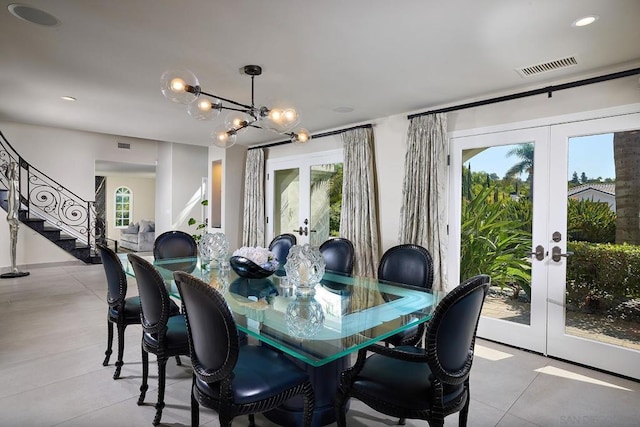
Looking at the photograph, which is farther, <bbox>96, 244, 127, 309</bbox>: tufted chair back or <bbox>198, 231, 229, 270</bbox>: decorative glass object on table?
<bbox>198, 231, 229, 270</bbox>: decorative glass object on table

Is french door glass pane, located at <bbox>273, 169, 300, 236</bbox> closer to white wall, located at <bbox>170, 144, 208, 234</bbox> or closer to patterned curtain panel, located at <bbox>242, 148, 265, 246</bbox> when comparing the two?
patterned curtain panel, located at <bbox>242, 148, 265, 246</bbox>

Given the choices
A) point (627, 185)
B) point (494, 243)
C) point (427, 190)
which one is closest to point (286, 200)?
point (427, 190)

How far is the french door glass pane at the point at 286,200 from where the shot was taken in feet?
20.0

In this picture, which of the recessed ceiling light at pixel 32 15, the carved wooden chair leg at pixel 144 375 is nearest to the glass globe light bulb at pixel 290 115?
the recessed ceiling light at pixel 32 15

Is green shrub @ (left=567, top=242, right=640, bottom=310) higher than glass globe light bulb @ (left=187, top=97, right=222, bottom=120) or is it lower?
lower

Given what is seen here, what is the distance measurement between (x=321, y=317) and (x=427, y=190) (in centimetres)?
252

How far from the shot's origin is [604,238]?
304cm

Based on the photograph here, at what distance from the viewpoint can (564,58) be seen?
2.80 m

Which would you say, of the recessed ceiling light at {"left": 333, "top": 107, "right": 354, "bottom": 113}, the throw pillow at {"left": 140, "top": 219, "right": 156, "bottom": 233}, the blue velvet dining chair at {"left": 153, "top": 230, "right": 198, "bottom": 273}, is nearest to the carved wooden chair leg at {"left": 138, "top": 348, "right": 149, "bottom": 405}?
the blue velvet dining chair at {"left": 153, "top": 230, "right": 198, "bottom": 273}

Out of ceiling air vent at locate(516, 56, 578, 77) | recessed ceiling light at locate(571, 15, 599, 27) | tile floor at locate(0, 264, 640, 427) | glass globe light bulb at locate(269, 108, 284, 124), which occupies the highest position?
ceiling air vent at locate(516, 56, 578, 77)

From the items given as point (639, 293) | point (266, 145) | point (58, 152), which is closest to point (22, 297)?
point (58, 152)

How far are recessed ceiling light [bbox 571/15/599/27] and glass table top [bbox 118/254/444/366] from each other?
1.97m

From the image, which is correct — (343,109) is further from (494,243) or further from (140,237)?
(140,237)

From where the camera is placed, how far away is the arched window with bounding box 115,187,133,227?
41.7 feet
